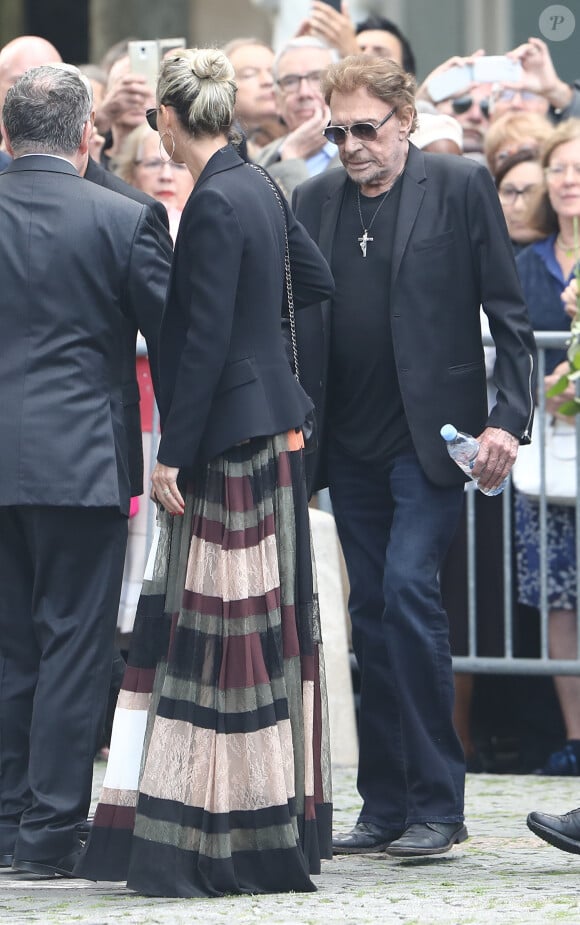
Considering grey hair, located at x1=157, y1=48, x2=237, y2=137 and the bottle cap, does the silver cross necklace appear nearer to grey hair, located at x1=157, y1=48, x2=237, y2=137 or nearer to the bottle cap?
the bottle cap

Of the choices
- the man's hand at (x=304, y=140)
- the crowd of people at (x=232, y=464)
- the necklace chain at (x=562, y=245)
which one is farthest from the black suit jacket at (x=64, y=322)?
the man's hand at (x=304, y=140)

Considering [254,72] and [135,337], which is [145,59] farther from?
[135,337]

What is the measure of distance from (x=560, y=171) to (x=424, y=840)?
128 inches

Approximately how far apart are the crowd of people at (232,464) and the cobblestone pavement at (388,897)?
3.9 inches

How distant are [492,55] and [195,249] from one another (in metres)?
4.09

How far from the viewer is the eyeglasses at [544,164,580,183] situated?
8.09m

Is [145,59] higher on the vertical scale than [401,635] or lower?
higher

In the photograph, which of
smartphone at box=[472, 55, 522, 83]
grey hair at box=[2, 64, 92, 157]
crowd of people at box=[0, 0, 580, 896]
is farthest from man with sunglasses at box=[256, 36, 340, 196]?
grey hair at box=[2, 64, 92, 157]

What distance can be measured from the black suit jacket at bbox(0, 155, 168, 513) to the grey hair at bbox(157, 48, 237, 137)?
0.40 meters

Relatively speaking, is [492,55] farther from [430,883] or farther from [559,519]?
[430,883]

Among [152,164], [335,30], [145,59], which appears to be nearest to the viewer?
[152,164]

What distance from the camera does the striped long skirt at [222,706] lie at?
516 centimetres

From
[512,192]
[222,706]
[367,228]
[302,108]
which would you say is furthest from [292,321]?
[302,108]

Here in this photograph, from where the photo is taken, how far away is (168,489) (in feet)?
17.3
